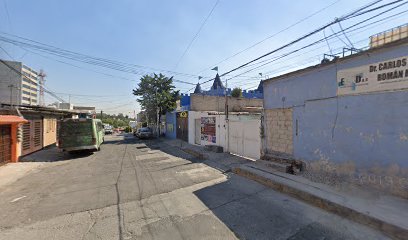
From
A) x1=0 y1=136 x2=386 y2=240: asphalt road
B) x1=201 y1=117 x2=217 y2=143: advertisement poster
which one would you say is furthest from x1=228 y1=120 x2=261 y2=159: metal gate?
x1=0 y1=136 x2=386 y2=240: asphalt road

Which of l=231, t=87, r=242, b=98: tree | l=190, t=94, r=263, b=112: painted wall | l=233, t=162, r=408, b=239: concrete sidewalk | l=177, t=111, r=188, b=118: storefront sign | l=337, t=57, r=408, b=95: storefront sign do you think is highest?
l=231, t=87, r=242, b=98: tree

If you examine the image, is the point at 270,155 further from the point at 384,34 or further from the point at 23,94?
the point at 23,94

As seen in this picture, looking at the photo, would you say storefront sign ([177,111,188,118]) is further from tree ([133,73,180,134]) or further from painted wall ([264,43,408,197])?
painted wall ([264,43,408,197])

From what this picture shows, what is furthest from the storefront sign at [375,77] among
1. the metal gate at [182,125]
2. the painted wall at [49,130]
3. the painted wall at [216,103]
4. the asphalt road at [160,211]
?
the painted wall at [49,130]

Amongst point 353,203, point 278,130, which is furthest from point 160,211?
Answer: point 278,130

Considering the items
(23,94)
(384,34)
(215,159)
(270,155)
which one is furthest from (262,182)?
(23,94)

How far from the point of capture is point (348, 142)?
6707 mm

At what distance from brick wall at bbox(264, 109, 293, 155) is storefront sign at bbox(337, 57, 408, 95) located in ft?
8.09

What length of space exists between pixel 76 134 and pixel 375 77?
1558 cm

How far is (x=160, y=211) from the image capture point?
528 cm

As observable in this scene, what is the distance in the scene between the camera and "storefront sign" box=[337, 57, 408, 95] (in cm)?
551

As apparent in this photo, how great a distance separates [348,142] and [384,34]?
3.38m

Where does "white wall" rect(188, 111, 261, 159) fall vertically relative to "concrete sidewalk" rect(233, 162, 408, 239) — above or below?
above

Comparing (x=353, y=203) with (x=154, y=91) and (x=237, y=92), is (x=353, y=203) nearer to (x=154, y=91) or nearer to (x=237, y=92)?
(x=237, y=92)
